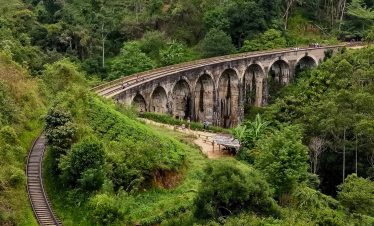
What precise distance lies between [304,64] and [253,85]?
33.1ft

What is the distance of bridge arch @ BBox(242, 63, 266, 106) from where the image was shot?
7212cm

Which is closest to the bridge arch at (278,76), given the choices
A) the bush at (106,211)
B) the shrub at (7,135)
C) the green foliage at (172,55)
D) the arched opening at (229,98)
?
the arched opening at (229,98)

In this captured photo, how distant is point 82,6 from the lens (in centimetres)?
8662

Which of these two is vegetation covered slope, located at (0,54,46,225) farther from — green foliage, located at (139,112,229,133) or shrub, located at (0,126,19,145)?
green foliage, located at (139,112,229,133)

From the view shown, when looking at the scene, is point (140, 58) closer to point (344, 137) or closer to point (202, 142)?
point (202, 142)

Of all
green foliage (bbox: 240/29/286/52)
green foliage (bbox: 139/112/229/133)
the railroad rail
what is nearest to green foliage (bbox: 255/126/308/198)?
green foliage (bbox: 139/112/229/133)

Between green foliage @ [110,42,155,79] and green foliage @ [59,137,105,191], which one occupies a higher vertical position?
green foliage @ [110,42,155,79]

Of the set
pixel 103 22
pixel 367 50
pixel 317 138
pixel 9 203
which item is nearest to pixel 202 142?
pixel 317 138

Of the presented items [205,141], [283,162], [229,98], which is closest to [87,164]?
[283,162]

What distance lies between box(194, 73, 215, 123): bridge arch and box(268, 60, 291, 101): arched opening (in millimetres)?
13765

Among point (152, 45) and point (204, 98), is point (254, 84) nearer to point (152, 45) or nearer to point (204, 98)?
point (204, 98)

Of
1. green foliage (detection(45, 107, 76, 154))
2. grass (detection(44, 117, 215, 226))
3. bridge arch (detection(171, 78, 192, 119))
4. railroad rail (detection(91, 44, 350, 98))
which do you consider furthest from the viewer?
bridge arch (detection(171, 78, 192, 119))

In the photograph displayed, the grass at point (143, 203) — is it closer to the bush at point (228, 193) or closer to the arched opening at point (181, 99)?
the bush at point (228, 193)

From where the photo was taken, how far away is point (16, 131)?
35.7 metres
